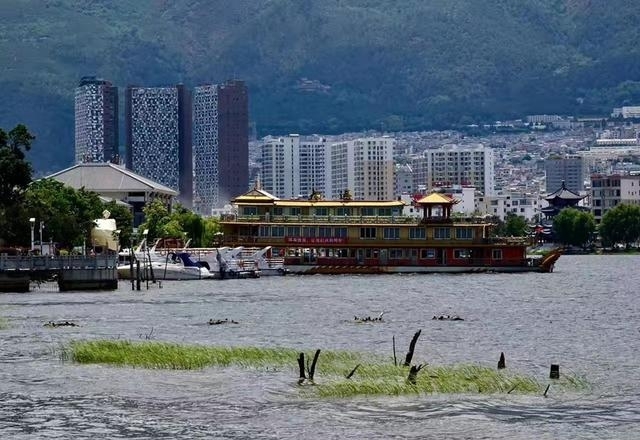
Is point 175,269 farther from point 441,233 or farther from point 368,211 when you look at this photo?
point 441,233

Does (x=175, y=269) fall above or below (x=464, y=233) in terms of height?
below

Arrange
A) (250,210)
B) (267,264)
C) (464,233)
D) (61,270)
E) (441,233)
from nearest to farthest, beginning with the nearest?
(61,270) < (267,264) < (441,233) < (464,233) < (250,210)

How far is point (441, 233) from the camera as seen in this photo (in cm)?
16738

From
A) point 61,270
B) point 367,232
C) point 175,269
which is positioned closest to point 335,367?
point 61,270

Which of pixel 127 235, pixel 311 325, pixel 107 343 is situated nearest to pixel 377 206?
pixel 127 235

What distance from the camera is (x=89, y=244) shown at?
568 feet

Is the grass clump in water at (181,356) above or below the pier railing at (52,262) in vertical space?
below

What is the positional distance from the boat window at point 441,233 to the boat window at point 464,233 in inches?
36.3

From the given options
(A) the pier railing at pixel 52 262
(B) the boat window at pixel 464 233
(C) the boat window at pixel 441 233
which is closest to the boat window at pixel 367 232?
(C) the boat window at pixel 441 233

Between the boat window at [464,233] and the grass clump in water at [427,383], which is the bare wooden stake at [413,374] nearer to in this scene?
the grass clump in water at [427,383]

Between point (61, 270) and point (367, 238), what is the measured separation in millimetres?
50290

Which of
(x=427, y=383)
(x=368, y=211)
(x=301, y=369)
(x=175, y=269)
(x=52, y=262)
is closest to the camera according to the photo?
(x=427, y=383)

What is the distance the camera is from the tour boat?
16750 cm

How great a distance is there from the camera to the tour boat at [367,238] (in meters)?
168
